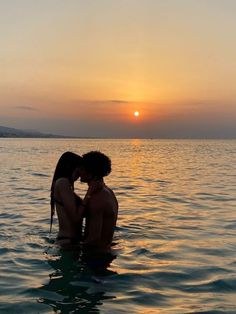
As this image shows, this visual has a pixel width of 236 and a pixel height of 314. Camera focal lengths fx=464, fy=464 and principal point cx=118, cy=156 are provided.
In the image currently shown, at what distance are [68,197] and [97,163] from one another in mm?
1066

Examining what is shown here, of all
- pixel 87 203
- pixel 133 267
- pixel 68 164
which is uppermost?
pixel 68 164

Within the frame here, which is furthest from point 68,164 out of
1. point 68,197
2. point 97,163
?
point 97,163

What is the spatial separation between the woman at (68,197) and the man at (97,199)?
0.31 m

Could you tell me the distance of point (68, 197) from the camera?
8.95 metres

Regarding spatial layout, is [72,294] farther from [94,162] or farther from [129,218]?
[129,218]

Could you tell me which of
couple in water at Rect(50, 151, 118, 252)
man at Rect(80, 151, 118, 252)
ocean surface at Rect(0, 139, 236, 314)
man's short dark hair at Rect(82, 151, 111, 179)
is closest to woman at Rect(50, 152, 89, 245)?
couple in water at Rect(50, 151, 118, 252)

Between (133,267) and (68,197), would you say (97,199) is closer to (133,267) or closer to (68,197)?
(68,197)

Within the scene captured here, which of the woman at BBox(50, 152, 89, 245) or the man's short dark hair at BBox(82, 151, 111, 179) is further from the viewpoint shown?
the woman at BBox(50, 152, 89, 245)

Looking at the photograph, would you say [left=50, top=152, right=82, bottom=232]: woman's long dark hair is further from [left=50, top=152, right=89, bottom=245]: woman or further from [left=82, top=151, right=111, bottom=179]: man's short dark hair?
[left=82, top=151, right=111, bottom=179]: man's short dark hair

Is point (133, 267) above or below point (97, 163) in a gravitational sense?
below

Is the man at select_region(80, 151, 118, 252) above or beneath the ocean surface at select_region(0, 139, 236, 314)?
above

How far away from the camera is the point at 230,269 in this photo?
9.23 m

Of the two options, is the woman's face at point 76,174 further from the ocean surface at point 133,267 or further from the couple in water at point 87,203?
the ocean surface at point 133,267

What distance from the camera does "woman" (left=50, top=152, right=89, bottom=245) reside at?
8922mm
